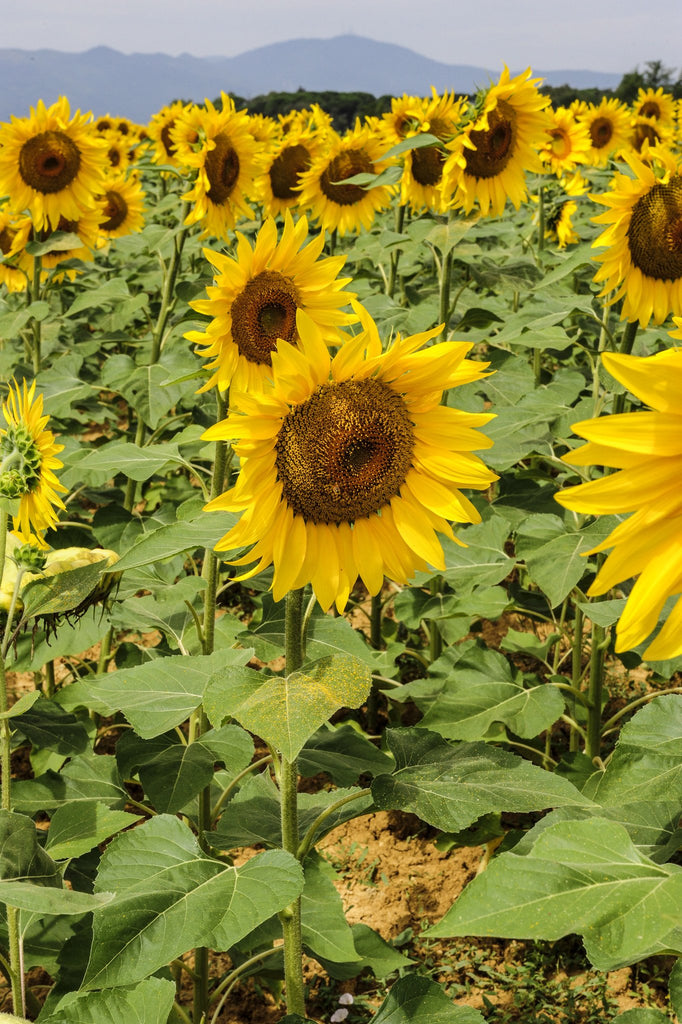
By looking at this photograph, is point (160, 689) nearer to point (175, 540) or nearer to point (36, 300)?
point (175, 540)

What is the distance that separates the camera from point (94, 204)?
163 inches

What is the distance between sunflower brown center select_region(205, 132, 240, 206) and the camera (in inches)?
131

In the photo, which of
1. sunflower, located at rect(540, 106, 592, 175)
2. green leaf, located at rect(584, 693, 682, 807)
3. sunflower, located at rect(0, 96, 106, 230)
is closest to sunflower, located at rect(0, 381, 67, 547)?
green leaf, located at rect(584, 693, 682, 807)

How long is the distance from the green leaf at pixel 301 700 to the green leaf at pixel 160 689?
23cm

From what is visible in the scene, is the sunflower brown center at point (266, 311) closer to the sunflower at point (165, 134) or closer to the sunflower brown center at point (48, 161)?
the sunflower brown center at point (48, 161)

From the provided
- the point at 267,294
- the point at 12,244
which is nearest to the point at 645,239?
the point at 267,294

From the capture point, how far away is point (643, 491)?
948 millimetres

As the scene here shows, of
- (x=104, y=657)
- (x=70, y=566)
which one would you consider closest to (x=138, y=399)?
(x=104, y=657)

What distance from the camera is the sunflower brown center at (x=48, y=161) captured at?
390 centimetres

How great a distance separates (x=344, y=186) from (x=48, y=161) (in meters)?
1.29

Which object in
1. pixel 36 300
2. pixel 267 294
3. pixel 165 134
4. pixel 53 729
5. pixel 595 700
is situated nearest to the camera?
pixel 267 294

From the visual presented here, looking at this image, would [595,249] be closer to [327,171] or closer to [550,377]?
[327,171]

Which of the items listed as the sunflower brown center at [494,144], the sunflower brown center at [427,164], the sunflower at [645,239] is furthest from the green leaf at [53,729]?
the sunflower brown center at [427,164]

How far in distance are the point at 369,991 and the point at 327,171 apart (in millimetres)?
3392
